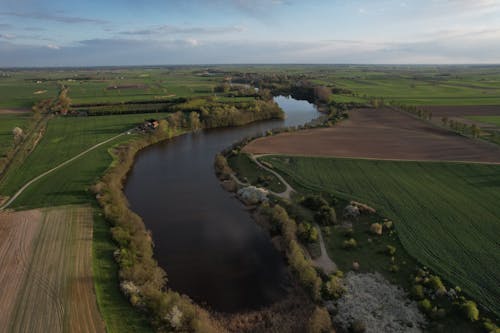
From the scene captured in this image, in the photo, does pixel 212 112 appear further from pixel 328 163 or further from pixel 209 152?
pixel 328 163

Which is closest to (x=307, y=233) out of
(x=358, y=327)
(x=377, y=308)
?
(x=377, y=308)

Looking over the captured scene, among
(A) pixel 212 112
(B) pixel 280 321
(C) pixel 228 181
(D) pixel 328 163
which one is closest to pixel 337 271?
(B) pixel 280 321

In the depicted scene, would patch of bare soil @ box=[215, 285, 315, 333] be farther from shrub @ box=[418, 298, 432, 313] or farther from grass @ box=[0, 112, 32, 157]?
grass @ box=[0, 112, 32, 157]

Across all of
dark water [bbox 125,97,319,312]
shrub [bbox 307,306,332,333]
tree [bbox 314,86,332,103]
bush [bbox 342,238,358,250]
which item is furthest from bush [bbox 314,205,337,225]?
tree [bbox 314,86,332,103]

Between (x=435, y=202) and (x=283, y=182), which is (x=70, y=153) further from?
(x=435, y=202)

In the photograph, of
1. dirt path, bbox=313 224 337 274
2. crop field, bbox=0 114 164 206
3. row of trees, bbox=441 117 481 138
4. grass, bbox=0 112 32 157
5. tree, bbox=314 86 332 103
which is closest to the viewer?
dirt path, bbox=313 224 337 274

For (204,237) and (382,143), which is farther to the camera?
(382,143)
